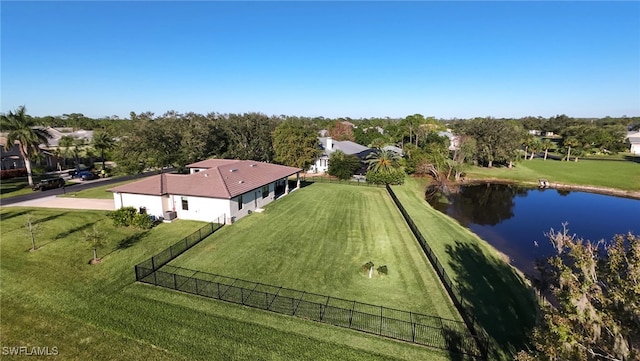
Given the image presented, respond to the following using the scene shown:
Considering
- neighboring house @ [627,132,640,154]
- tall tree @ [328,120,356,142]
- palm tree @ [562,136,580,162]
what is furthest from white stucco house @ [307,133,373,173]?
neighboring house @ [627,132,640,154]

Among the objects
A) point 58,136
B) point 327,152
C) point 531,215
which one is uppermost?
point 58,136

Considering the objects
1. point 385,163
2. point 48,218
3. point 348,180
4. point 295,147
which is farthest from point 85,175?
point 385,163

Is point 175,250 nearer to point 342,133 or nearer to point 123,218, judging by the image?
point 123,218

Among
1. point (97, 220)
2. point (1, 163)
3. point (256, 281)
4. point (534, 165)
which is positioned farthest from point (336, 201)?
point (534, 165)

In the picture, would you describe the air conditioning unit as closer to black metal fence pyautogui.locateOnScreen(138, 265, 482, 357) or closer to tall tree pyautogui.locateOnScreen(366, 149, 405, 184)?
black metal fence pyautogui.locateOnScreen(138, 265, 482, 357)

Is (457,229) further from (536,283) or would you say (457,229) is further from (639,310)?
(639,310)

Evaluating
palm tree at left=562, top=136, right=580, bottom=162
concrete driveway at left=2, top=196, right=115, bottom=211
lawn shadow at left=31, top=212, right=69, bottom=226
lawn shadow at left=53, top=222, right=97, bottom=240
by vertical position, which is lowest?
lawn shadow at left=53, top=222, right=97, bottom=240
